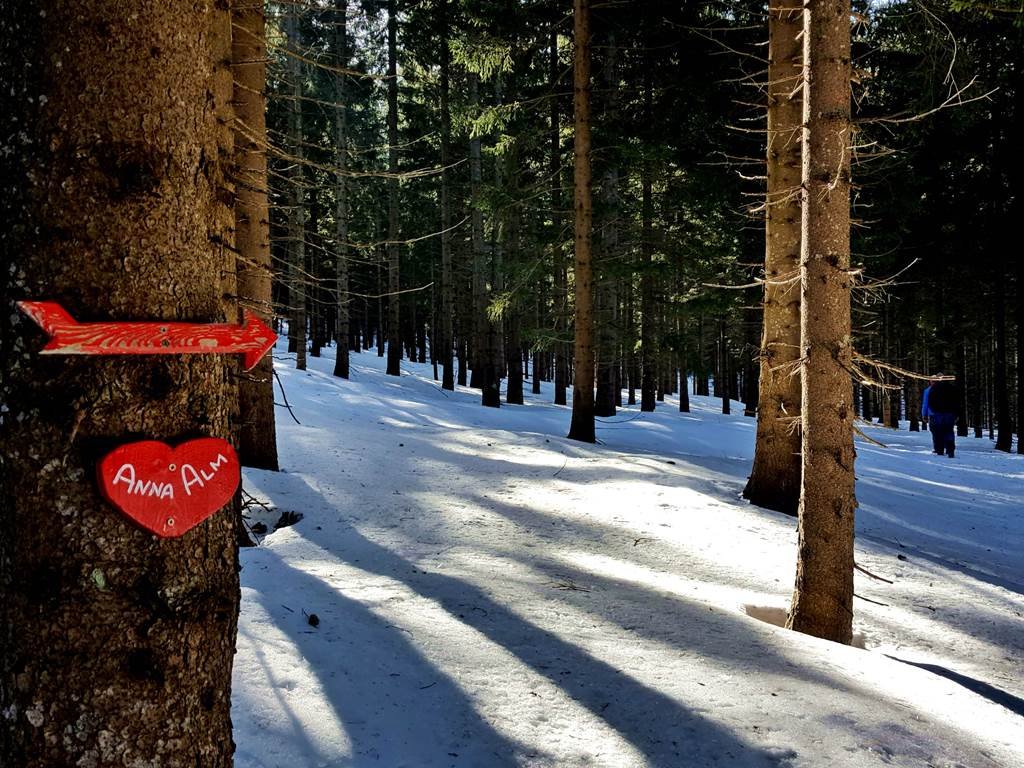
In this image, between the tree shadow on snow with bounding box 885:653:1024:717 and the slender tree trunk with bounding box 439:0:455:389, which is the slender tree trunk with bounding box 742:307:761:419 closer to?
the tree shadow on snow with bounding box 885:653:1024:717

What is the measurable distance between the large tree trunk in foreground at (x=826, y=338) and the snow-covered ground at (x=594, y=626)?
0.52m

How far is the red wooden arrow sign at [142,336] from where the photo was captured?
137 centimetres

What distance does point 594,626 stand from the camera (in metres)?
4.12

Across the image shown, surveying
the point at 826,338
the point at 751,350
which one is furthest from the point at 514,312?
the point at 826,338

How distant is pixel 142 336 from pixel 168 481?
0.35 metres

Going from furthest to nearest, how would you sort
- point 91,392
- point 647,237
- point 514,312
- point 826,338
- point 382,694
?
point 514,312
point 647,237
point 826,338
point 382,694
point 91,392

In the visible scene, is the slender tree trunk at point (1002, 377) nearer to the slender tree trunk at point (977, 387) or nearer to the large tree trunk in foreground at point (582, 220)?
the large tree trunk in foreground at point (582, 220)

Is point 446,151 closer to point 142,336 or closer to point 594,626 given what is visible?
point 594,626

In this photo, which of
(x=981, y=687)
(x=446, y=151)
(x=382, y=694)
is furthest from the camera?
(x=446, y=151)

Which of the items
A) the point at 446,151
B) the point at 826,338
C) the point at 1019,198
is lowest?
the point at 826,338

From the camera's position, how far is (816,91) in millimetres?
4422

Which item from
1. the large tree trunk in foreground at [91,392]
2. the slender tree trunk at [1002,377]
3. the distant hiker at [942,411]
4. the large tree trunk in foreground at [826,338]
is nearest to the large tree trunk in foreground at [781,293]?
the large tree trunk in foreground at [826,338]

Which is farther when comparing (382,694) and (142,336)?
(382,694)

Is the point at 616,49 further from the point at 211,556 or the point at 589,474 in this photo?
the point at 211,556
